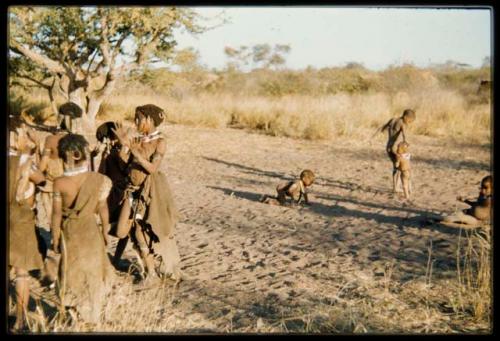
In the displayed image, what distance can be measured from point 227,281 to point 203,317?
85 centimetres

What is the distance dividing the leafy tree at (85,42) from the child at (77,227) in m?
11.4

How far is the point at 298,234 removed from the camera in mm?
7102

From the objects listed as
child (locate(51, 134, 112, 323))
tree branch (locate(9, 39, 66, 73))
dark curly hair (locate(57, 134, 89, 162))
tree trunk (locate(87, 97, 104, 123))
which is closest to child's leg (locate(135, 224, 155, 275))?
child (locate(51, 134, 112, 323))

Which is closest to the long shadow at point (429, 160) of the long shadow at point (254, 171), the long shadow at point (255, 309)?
the long shadow at point (254, 171)

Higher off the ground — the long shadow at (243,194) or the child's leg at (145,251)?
the child's leg at (145,251)

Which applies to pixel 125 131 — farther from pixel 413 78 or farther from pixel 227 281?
pixel 413 78

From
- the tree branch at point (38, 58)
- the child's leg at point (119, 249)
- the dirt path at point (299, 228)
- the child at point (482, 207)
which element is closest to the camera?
the dirt path at point (299, 228)

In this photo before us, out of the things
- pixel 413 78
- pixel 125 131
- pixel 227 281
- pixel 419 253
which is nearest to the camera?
pixel 125 131

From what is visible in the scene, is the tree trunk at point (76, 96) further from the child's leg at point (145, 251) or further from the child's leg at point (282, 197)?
the child's leg at point (145, 251)

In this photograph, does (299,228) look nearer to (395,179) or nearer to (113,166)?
(395,179)

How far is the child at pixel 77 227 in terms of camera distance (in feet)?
13.1
